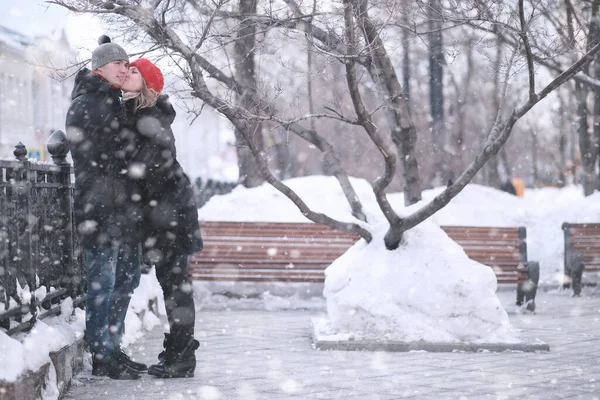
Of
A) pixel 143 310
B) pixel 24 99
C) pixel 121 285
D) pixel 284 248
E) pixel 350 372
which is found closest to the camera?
pixel 121 285

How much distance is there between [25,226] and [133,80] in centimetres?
113

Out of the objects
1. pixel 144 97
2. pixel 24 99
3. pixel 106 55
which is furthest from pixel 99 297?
pixel 24 99

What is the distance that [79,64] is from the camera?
7191mm

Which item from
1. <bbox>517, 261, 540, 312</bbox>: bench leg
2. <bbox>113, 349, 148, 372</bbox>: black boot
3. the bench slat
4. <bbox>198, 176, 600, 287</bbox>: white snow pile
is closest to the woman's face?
<bbox>113, 349, 148, 372</bbox>: black boot

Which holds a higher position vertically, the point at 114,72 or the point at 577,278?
the point at 114,72

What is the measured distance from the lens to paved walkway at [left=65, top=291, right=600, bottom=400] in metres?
5.16

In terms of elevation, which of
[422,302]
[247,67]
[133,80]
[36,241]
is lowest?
[422,302]

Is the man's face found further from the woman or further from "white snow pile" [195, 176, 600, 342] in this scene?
"white snow pile" [195, 176, 600, 342]

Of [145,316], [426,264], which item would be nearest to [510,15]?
[426,264]

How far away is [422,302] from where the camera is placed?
22.6 ft

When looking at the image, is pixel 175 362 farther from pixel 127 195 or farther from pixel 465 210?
pixel 465 210

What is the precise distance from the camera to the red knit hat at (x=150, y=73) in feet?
17.8

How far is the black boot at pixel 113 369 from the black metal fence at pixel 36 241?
446 mm

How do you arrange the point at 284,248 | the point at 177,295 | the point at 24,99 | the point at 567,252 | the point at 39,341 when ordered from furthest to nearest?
the point at 24,99 → the point at 567,252 → the point at 284,248 → the point at 177,295 → the point at 39,341
